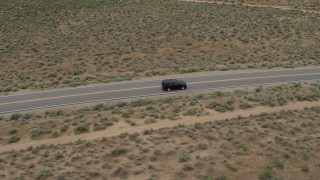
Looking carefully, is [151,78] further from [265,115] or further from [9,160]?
[9,160]

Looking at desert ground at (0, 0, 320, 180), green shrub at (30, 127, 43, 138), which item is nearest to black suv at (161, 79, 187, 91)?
desert ground at (0, 0, 320, 180)

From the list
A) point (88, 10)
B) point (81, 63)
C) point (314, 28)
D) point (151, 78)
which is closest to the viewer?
point (151, 78)

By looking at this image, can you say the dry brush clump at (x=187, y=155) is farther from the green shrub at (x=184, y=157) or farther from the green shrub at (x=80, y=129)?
the green shrub at (x=80, y=129)

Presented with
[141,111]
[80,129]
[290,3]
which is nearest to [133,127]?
[141,111]

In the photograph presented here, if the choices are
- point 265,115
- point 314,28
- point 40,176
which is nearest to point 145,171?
point 40,176

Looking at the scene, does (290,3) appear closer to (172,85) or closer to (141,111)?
(172,85)

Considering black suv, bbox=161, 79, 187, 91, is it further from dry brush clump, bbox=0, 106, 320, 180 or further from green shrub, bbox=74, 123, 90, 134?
green shrub, bbox=74, 123, 90, 134

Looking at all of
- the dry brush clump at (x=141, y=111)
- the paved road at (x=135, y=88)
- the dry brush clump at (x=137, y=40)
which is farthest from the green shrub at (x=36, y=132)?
the dry brush clump at (x=137, y=40)
